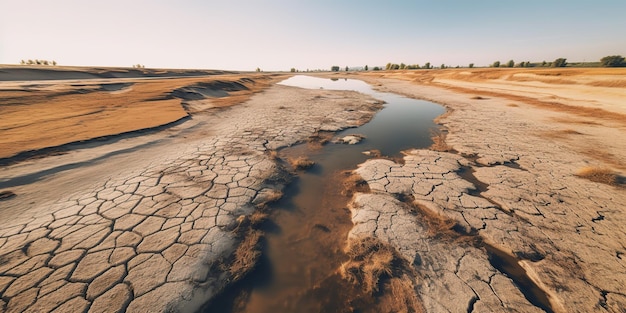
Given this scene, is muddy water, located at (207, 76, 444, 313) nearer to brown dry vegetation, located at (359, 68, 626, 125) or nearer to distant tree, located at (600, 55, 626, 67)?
brown dry vegetation, located at (359, 68, 626, 125)

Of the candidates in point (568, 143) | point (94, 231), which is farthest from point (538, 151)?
point (94, 231)

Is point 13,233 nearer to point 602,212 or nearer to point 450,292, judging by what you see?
point 450,292

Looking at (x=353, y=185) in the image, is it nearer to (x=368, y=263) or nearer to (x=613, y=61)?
(x=368, y=263)

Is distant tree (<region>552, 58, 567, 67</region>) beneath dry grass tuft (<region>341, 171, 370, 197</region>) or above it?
above

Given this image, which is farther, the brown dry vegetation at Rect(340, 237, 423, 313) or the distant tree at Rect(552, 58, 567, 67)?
the distant tree at Rect(552, 58, 567, 67)

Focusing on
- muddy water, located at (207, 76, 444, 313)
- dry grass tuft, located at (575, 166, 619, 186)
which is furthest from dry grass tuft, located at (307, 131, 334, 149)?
dry grass tuft, located at (575, 166, 619, 186)

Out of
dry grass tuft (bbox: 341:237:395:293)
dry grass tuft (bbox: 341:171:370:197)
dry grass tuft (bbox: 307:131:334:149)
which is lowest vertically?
dry grass tuft (bbox: 341:237:395:293)

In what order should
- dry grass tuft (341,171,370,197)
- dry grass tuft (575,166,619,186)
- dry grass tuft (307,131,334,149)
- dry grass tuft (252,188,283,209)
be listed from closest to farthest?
dry grass tuft (252,188,283,209) → dry grass tuft (341,171,370,197) → dry grass tuft (575,166,619,186) → dry grass tuft (307,131,334,149)
